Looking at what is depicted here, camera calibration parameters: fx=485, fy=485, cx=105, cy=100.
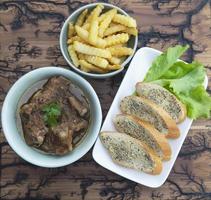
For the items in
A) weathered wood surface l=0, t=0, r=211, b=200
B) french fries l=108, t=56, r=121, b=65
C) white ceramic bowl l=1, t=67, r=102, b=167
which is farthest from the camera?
weathered wood surface l=0, t=0, r=211, b=200

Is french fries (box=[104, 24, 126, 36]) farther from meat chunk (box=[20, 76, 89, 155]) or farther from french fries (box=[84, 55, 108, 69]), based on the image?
meat chunk (box=[20, 76, 89, 155])

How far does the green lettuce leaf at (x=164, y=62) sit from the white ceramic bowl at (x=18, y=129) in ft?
0.94

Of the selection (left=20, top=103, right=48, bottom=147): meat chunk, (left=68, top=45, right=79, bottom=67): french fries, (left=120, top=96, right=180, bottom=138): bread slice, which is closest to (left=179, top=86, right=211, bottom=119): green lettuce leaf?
(left=120, top=96, right=180, bottom=138): bread slice

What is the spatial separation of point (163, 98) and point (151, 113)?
8 cm

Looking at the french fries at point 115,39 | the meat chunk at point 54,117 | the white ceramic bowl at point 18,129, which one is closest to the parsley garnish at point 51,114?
the meat chunk at point 54,117

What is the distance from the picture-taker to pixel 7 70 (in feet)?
6.90

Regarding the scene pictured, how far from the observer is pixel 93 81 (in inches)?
83.1

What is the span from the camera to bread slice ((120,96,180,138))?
1.94 meters

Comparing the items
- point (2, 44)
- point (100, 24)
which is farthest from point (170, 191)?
point (2, 44)

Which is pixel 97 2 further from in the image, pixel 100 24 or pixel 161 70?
pixel 161 70

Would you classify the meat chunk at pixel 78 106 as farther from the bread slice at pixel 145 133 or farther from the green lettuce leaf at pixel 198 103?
the green lettuce leaf at pixel 198 103

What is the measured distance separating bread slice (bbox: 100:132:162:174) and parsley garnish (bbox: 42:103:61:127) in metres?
0.21

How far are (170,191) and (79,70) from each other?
664 millimetres

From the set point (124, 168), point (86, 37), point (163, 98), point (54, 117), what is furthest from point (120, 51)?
point (124, 168)
